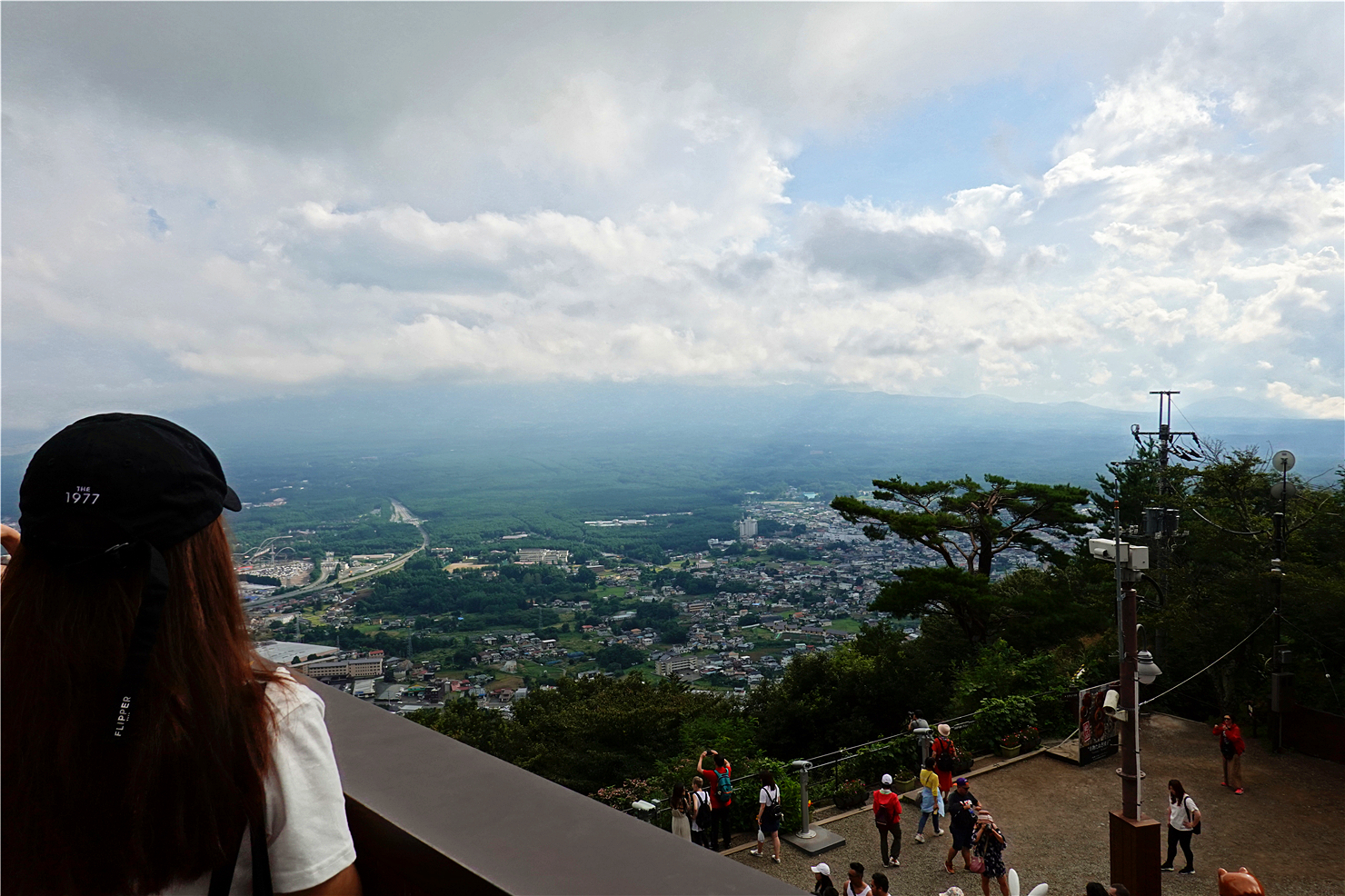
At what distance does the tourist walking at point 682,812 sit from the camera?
24.9ft

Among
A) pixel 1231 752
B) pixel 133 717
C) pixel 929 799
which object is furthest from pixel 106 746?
pixel 1231 752

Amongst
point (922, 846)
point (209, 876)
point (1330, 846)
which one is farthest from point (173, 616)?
point (1330, 846)

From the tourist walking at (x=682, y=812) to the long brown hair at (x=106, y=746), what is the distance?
7656 millimetres

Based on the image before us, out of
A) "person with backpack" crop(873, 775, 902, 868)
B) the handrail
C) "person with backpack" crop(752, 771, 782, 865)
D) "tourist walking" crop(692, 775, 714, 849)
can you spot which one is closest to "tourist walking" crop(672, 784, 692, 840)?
"tourist walking" crop(692, 775, 714, 849)

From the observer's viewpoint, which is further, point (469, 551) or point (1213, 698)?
point (469, 551)

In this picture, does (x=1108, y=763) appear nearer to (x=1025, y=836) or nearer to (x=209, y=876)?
(x=1025, y=836)

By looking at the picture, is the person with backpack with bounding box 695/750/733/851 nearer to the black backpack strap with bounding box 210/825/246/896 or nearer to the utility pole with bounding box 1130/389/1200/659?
the utility pole with bounding box 1130/389/1200/659

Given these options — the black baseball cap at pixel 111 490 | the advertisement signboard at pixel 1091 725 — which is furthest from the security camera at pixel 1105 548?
the black baseball cap at pixel 111 490

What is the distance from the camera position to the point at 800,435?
165250 millimetres

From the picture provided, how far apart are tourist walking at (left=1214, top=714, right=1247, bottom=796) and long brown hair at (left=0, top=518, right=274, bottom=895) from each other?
477 inches

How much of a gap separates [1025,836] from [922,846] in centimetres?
145

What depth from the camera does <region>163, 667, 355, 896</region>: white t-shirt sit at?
2.32 feet

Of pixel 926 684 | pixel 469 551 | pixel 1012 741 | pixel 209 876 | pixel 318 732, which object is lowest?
pixel 469 551

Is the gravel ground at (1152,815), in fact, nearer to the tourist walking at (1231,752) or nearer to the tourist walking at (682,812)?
the tourist walking at (1231,752)
